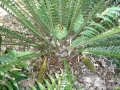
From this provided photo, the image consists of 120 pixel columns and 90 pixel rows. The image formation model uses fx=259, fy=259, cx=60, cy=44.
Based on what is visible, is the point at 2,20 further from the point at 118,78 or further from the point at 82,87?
the point at 118,78

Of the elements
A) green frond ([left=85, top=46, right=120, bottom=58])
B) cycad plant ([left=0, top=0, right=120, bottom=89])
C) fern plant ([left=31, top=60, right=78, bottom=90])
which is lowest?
fern plant ([left=31, top=60, right=78, bottom=90])

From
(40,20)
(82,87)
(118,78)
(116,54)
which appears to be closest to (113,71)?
(118,78)

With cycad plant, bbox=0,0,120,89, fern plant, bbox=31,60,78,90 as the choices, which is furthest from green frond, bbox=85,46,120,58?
fern plant, bbox=31,60,78,90

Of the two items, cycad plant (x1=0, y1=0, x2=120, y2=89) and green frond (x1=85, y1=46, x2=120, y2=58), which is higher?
cycad plant (x1=0, y1=0, x2=120, y2=89)

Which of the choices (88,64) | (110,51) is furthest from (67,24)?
(110,51)

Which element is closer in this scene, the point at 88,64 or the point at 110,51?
the point at 110,51

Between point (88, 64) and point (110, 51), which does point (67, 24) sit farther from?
point (110, 51)

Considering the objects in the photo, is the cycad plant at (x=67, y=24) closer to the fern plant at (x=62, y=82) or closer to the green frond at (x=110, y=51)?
the green frond at (x=110, y=51)

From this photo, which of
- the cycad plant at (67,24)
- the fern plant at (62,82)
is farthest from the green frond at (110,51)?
the fern plant at (62,82)

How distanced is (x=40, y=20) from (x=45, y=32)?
22 centimetres

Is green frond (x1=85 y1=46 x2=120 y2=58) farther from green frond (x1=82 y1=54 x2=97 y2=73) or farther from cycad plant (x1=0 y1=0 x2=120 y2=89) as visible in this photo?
green frond (x1=82 y1=54 x2=97 y2=73)

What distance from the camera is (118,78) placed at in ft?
8.61

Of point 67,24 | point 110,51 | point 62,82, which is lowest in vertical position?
point 62,82

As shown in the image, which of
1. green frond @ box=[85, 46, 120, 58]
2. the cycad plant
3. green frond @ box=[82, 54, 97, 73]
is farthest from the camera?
green frond @ box=[82, 54, 97, 73]
